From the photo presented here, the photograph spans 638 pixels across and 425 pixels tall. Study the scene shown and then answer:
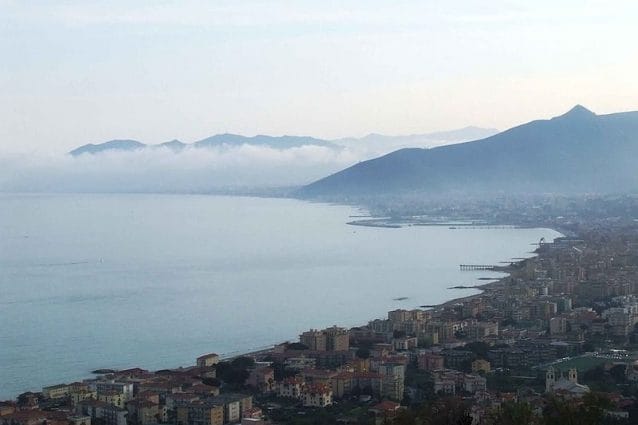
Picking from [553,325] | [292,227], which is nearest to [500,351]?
[553,325]

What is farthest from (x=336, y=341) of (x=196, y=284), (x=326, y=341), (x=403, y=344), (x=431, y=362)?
(x=196, y=284)

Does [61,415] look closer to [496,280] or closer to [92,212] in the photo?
[496,280]

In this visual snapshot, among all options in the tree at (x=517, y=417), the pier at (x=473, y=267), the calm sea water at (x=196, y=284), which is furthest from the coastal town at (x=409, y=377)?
the pier at (x=473, y=267)

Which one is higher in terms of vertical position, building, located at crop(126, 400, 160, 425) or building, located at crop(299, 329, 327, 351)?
building, located at crop(299, 329, 327, 351)

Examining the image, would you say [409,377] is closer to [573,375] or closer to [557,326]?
[573,375]

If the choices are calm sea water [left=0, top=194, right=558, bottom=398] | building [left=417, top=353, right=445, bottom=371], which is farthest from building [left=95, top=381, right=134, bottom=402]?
building [left=417, top=353, right=445, bottom=371]

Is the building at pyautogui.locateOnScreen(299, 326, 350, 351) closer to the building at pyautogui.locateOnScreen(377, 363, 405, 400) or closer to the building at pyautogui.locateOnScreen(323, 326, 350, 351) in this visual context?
the building at pyautogui.locateOnScreen(323, 326, 350, 351)
